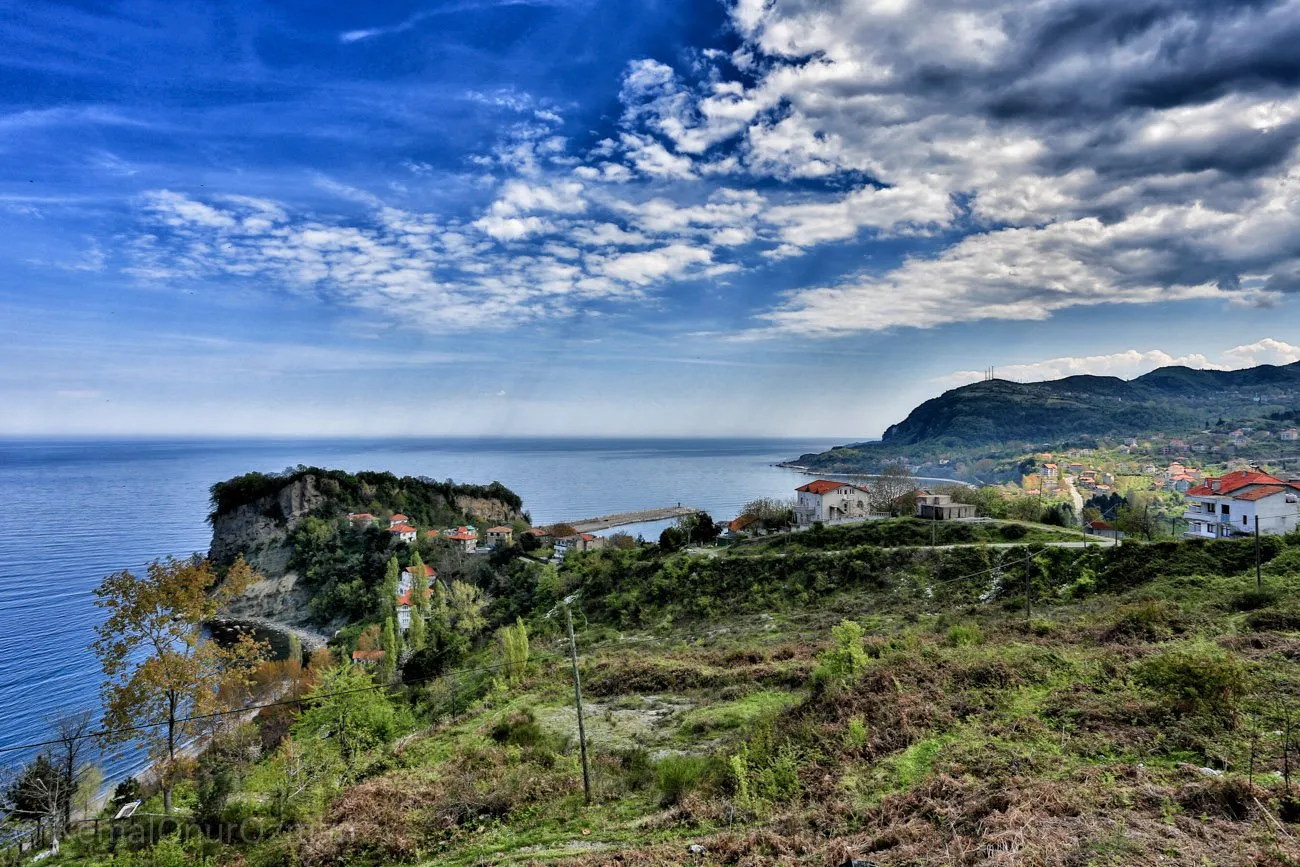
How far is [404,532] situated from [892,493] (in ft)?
210

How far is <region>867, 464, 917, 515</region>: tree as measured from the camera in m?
60.7

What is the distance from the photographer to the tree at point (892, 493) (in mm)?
60656

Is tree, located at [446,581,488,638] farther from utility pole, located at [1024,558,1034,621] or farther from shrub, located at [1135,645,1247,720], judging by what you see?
shrub, located at [1135,645,1247,720]

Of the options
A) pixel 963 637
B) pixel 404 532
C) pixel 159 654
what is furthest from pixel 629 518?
pixel 159 654

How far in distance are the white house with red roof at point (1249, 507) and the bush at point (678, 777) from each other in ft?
160

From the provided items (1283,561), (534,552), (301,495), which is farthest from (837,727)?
(301,495)

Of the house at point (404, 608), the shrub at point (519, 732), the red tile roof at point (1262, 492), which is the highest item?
the red tile roof at point (1262, 492)

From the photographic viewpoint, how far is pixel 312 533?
253 ft

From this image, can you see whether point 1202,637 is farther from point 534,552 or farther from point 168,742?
point 534,552

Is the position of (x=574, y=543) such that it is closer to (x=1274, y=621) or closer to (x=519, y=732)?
(x=519, y=732)

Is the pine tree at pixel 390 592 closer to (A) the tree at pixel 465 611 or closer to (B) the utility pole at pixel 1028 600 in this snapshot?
(A) the tree at pixel 465 611

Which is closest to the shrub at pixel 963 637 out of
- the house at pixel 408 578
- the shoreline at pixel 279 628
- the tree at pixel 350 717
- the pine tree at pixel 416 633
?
the tree at pixel 350 717

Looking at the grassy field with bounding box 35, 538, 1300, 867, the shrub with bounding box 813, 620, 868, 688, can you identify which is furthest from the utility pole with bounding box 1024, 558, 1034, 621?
the shrub with bounding box 813, 620, 868, 688

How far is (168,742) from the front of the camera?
52.7 feet
